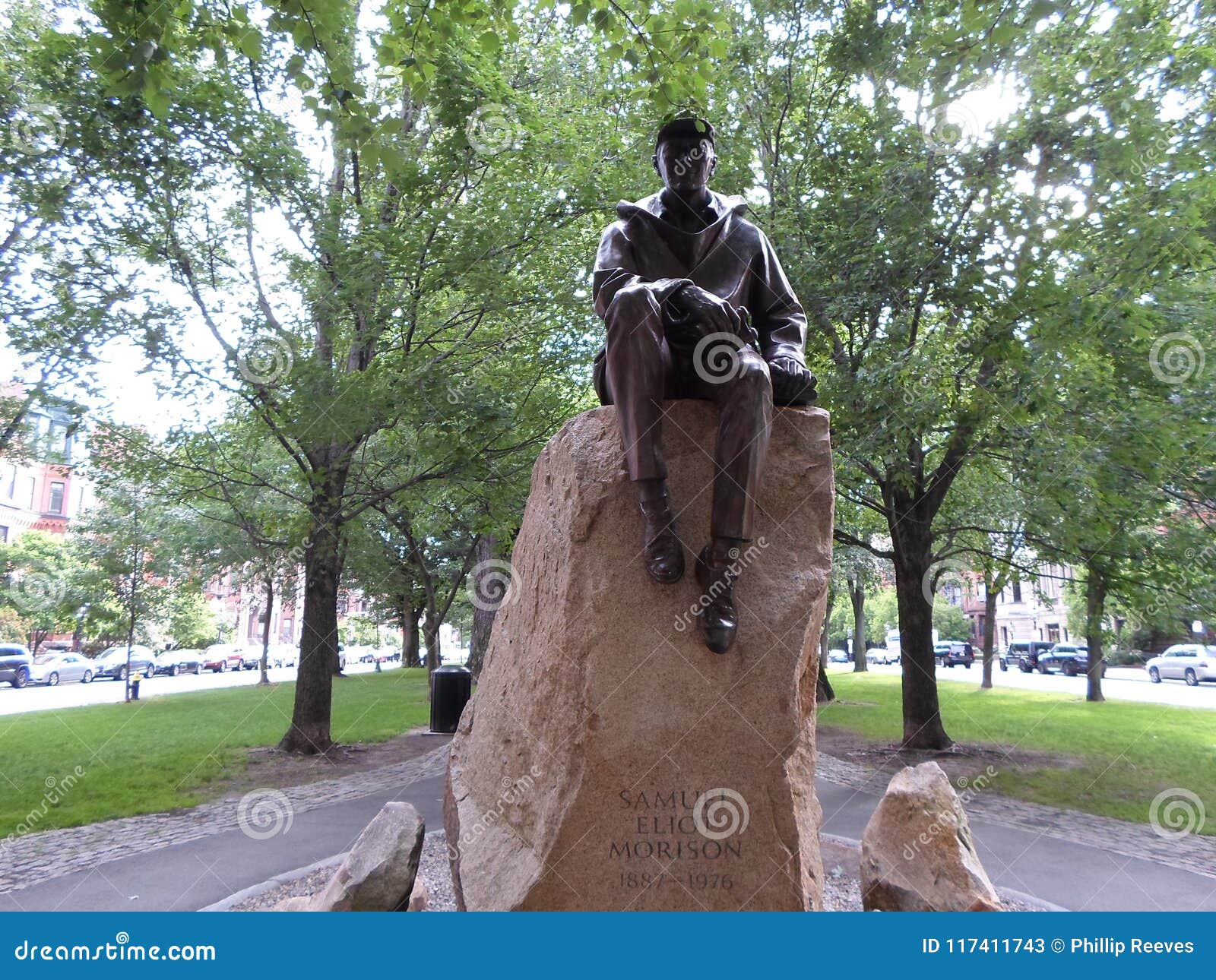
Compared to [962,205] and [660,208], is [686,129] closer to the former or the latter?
[660,208]

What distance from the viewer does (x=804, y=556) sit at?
3.53 m

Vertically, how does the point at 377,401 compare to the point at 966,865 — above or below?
above

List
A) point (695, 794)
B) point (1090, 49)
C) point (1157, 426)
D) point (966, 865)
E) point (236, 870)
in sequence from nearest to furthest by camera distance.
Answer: point (695, 794) < point (966, 865) < point (236, 870) < point (1157, 426) < point (1090, 49)

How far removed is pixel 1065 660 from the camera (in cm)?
3512

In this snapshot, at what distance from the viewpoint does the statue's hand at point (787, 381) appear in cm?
355

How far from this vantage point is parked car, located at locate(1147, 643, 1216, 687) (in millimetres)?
28109

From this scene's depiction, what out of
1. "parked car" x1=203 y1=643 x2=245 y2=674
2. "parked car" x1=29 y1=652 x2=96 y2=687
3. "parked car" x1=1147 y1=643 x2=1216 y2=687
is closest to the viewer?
"parked car" x1=29 y1=652 x2=96 y2=687

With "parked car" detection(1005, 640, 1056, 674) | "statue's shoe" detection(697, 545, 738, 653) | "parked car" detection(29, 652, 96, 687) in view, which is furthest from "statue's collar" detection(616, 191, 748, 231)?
"parked car" detection(1005, 640, 1056, 674)

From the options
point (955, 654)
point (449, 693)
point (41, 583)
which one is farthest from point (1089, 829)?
point (955, 654)

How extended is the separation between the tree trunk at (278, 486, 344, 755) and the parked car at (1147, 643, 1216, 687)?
94.6ft

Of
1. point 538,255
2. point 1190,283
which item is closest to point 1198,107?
point 1190,283

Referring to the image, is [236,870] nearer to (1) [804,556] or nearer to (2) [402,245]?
(1) [804,556]

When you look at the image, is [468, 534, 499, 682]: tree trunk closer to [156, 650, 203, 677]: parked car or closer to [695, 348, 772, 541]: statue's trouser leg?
[695, 348, 772, 541]: statue's trouser leg

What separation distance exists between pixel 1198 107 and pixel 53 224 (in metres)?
12.2
